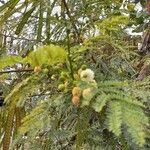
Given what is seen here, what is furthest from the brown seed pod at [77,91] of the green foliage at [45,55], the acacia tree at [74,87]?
the green foliage at [45,55]

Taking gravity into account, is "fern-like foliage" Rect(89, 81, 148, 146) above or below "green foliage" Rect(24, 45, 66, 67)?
below

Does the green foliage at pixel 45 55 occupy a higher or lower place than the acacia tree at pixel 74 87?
higher

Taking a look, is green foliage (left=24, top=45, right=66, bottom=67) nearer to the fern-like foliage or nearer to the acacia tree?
the acacia tree

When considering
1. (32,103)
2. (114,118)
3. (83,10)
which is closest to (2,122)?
(32,103)

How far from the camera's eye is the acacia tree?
0.94m

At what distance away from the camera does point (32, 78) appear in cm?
128

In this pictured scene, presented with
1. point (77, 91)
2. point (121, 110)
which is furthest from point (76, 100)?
point (121, 110)

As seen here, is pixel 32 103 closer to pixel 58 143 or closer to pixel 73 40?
pixel 58 143

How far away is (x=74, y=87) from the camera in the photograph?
1.06 m

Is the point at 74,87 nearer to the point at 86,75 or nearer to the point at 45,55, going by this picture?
the point at 86,75

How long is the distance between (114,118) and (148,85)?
28 cm

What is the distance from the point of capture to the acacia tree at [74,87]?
3.09 ft

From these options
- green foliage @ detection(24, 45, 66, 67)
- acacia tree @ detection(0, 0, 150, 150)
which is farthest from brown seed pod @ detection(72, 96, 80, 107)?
green foliage @ detection(24, 45, 66, 67)

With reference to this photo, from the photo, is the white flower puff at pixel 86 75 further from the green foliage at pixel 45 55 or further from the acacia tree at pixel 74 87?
the green foliage at pixel 45 55
